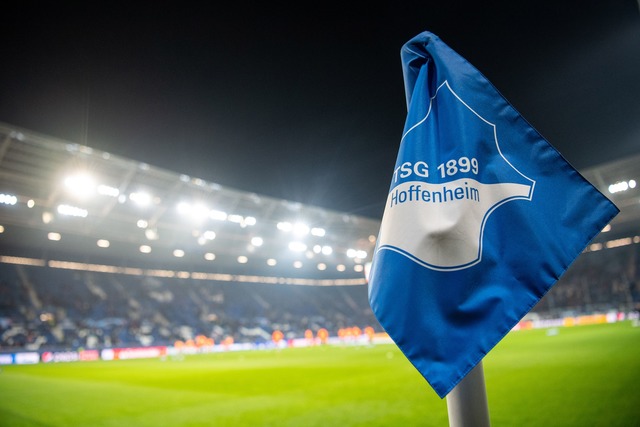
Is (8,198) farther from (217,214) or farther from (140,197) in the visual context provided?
(217,214)

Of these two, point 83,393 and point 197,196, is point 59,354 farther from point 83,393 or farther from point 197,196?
point 83,393

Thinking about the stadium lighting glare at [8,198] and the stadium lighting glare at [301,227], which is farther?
the stadium lighting glare at [8,198]

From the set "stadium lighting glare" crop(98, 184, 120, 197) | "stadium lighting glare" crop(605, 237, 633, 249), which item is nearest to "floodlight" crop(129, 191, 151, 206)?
"stadium lighting glare" crop(98, 184, 120, 197)

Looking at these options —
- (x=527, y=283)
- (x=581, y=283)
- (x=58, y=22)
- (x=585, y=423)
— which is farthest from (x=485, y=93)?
(x=581, y=283)

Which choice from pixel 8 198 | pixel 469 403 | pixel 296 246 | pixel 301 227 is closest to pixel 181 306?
pixel 296 246

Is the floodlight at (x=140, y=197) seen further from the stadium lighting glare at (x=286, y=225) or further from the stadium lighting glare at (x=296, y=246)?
the stadium lighting glare at (x=296, y=246)

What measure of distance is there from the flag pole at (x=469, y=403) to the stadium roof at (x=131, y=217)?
8625 mm

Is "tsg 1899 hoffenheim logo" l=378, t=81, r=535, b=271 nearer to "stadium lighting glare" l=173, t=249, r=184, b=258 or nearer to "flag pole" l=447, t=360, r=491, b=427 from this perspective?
"flag pole" l=447, t=360, r=491, b=427

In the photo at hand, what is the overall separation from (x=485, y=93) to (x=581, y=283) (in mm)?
44354

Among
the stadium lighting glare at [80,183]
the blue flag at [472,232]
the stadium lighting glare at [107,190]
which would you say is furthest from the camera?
the stadium lighting glare at [107,190]

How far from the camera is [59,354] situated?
77.3 feet

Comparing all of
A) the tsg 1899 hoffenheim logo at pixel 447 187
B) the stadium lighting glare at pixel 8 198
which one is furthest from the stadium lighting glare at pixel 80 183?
the tsg 1899 hoffenheim logo at pixel 447 187

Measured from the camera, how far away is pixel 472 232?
104cm

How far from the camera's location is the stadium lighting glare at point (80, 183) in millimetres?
15131
